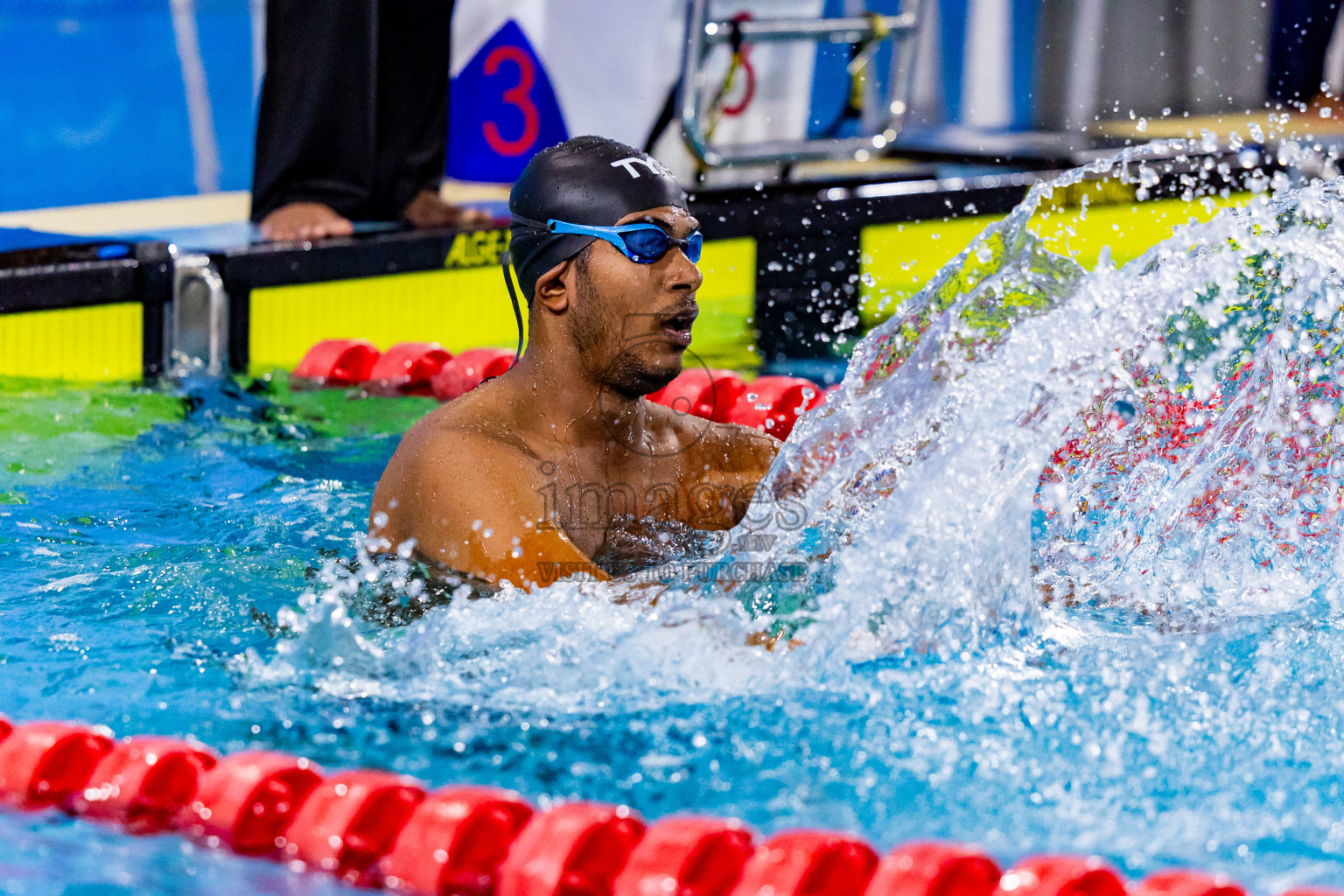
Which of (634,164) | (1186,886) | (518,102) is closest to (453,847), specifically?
(1186,886)

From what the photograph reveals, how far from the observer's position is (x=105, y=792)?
6.59ft

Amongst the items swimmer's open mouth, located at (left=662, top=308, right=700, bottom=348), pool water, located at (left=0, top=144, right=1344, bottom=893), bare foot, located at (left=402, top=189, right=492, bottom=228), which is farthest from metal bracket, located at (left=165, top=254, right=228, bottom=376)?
swimmer's open mouth, located at (left=662, top=308, right=700, bottom=348)

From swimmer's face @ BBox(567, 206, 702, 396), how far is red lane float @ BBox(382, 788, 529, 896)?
0.84 m

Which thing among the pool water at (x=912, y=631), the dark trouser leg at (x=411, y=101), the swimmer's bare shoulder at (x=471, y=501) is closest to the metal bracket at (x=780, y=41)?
the dark trouser leg at (x=411, y=101)

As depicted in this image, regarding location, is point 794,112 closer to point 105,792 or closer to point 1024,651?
point 1024,651

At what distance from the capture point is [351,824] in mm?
1871

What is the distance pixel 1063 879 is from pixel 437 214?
4048mm

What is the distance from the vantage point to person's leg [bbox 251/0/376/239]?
5027 mm

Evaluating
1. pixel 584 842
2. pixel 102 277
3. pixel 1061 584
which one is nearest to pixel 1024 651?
pixel 1061 584

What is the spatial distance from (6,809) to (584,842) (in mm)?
795

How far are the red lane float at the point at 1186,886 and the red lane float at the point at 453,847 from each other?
71 cm

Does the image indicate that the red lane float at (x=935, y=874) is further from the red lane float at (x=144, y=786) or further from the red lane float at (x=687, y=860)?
the red lane float at (x=144, y=786)

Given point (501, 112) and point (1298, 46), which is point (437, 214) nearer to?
point (501, 112)

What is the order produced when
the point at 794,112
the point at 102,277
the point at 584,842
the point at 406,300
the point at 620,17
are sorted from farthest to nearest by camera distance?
the point at 794,112 → the point at 620,17 → the point at 406,300 → the point at 102,277 → the point at 584,842
